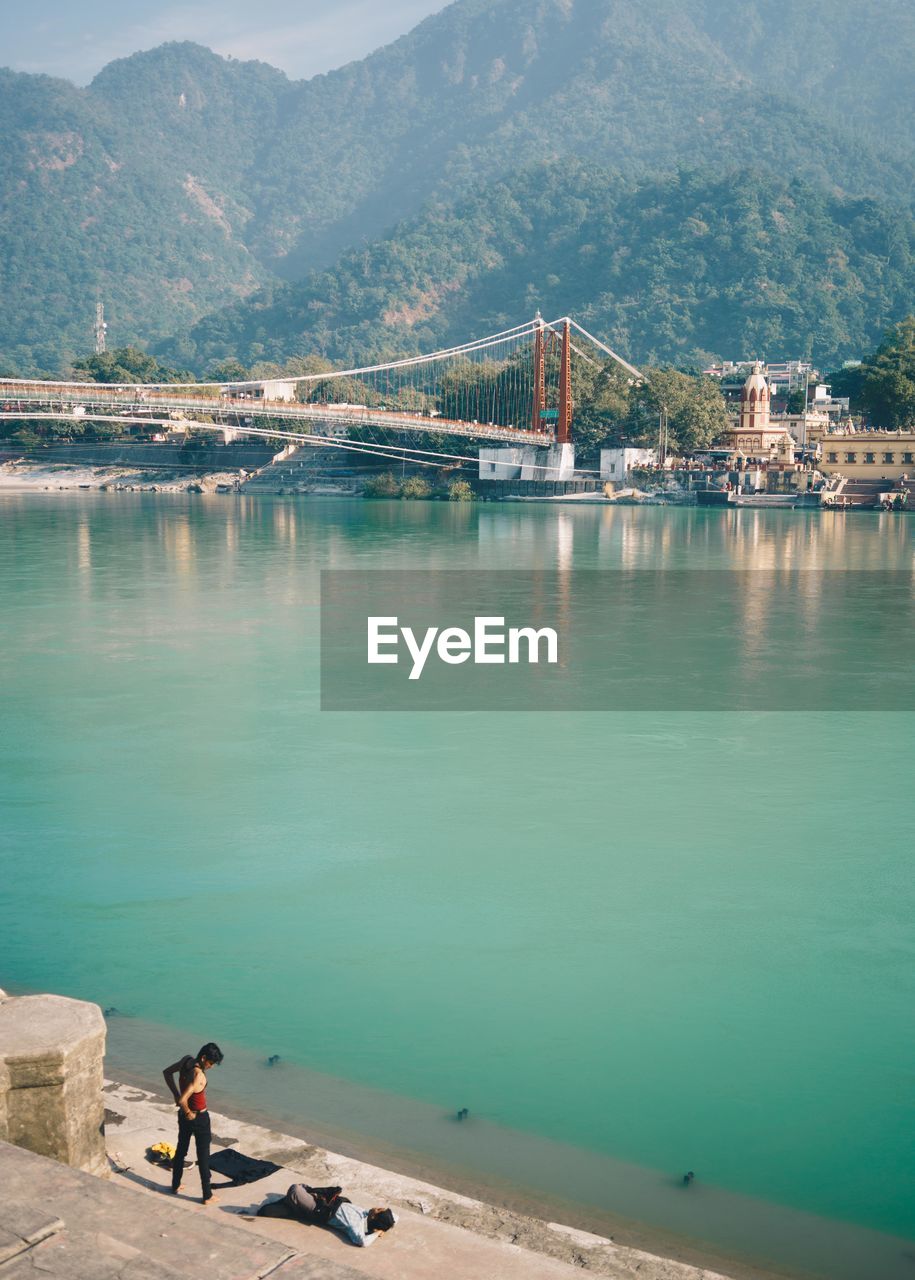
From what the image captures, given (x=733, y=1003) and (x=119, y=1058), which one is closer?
(x=119, y=1058)

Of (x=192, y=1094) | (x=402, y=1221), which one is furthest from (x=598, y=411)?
(x=402, y=1221)

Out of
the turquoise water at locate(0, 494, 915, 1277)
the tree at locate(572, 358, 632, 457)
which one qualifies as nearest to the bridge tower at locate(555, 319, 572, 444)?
the tree at locate(572, 358, 632, 457)

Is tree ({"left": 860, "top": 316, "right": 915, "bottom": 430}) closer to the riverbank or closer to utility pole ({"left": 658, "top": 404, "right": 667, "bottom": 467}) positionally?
utility pole ({"left": 658, "top": 404, "right": 667, "bottom": 467})

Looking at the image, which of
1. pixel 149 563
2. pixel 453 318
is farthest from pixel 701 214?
pixel 149 563

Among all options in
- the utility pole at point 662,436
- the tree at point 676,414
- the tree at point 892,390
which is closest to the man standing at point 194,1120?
the utility pole at point 662,436

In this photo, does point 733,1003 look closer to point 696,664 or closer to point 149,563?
point 696,664

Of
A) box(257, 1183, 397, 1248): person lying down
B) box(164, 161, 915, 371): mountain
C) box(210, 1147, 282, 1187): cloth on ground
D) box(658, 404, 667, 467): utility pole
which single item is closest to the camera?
box(257, 1183, 397, 1248): person lying down
